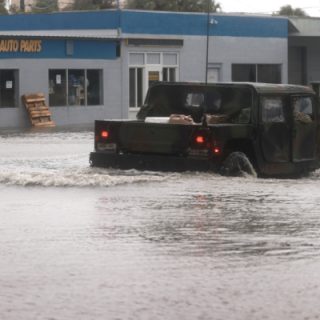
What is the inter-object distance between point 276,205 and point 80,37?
2748 cm

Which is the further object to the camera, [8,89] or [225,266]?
[8,89]

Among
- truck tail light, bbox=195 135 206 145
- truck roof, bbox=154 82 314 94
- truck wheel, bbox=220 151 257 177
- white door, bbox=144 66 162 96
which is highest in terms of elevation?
white door, bbox=144 66 162 96

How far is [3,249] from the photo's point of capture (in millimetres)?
9055

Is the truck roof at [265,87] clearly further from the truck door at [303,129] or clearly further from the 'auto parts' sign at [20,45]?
the 'auto parts' sign at [20,45]

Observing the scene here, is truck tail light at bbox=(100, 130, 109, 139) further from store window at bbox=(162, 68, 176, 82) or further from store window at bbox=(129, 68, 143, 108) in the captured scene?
store window at bbox=(162, 68, 176, 82)

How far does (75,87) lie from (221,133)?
84.6ft

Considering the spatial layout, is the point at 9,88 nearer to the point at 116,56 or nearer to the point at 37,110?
the point at 37,110

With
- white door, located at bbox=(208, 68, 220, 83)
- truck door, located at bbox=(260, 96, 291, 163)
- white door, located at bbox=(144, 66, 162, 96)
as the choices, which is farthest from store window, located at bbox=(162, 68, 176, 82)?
truck door, located at bbox=(260, 96, 291, 163)

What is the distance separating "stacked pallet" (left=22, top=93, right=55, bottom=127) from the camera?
36.5 meters

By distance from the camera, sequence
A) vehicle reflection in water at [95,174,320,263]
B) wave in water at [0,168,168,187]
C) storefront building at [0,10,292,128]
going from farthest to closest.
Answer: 1. storefront building at [0,10,292,128]
2. wave in water at [0,168,168,187]
3. vehicle reflection in water at [95,174,320,263]

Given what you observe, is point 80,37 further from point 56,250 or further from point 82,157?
point 56,250

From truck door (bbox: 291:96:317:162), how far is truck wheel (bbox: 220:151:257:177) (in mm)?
1236

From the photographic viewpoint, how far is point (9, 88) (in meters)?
36.7

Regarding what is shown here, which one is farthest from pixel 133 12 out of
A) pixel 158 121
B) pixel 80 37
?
pixel 158 121
